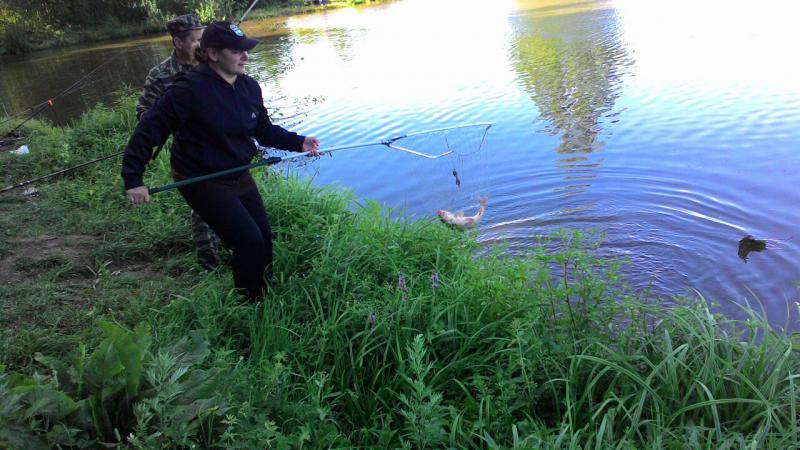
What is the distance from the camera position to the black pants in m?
3.50

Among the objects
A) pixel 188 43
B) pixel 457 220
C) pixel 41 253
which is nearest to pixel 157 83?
pixel 188 43

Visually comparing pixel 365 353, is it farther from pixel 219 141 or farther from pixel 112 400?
pixel 219 141

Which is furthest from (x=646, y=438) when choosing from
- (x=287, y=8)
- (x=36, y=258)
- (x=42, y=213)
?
(x=287, y=8)

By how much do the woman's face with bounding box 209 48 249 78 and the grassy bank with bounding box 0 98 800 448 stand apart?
1.40 m

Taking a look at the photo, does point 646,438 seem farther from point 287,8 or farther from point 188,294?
point 287,8

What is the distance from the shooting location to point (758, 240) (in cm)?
536

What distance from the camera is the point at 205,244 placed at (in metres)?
4.44

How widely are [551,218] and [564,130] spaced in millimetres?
2963

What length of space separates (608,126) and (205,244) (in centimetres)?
657

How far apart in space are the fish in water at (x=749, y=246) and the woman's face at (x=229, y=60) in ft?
14.9

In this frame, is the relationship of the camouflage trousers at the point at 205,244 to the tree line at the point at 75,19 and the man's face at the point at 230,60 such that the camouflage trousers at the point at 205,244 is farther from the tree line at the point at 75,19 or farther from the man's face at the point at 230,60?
the tree line at the point at 75,19

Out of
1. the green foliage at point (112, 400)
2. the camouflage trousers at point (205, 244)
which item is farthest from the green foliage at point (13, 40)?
the green foliage at point (112, 400)

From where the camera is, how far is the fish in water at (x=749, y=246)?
5250 mm

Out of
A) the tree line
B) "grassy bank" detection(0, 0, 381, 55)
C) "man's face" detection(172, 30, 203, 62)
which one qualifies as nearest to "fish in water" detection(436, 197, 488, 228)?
"man's face" detection(172, 30, 203, 62)
